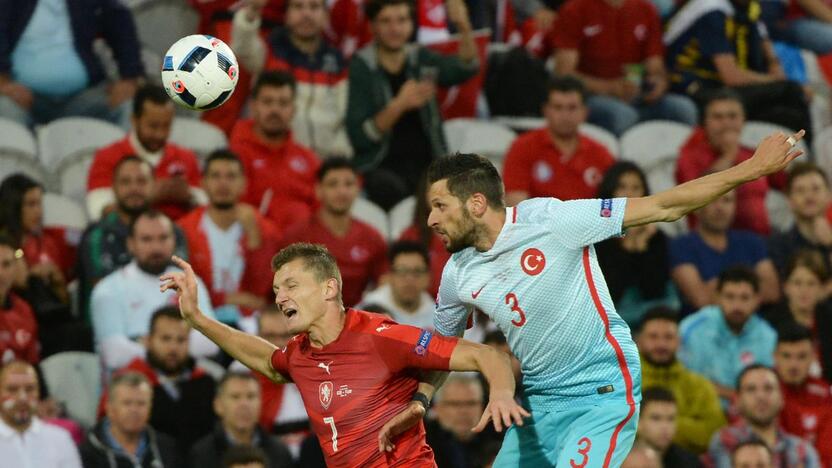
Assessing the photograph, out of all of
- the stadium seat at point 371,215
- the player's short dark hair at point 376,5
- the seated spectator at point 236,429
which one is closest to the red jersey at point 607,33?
the player's short dark hair at point 376,5

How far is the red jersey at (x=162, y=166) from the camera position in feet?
35.2

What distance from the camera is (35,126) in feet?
37.5

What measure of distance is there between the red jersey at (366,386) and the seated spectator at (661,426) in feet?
11.2

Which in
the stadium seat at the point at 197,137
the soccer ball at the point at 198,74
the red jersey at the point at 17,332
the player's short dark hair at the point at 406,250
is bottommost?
the red jersey at the point at 17,332

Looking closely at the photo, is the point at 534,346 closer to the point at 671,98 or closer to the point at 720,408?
the point at 720,408

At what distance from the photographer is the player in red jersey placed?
652 cm

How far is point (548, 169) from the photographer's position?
11.7m

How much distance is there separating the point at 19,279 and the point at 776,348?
16.6 ft

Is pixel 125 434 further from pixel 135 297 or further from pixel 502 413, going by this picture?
pixel 502 413

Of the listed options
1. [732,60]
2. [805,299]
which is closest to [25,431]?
[805,299]

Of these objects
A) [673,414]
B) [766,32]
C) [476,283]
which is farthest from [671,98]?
[476,283]

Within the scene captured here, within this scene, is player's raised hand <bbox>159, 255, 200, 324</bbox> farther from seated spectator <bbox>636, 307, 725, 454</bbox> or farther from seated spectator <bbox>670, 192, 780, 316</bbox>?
seated spectator <bbox>670, 192, 780, 316</bbox>

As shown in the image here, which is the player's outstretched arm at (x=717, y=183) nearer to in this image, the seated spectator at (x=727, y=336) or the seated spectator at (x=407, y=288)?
the seated spectator at (x=407, y=288)

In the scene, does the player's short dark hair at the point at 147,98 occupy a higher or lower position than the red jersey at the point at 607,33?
lower
